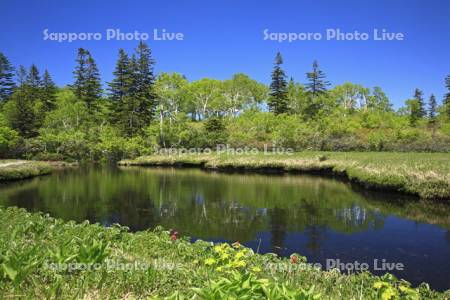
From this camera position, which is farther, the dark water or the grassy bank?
the grassy bank

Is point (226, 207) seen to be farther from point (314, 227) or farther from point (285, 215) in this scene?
point (314, 227)

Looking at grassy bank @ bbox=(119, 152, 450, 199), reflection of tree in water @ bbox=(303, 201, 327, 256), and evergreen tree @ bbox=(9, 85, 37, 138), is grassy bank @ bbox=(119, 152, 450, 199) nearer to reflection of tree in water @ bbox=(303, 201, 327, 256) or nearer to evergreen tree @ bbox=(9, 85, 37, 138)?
reflection of tree in water @ bbox=(303, 201, 327, 256)

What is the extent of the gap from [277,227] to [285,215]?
2.11 meters

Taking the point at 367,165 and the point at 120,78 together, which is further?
the point at 120,78

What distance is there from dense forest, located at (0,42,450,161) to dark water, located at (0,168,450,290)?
81.0 feet

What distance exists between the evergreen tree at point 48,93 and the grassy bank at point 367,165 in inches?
1142

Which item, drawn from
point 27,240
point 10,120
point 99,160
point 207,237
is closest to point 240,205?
point 207,237

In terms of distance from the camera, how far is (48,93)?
69562 mm

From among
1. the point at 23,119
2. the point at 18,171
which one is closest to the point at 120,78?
the point at 23,119

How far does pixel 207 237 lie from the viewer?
11820 mm

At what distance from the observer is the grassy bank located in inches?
727

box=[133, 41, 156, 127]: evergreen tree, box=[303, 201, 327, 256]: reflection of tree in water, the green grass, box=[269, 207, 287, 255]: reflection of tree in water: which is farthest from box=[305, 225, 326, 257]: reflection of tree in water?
box=[133, 41, 156, 127]: evergreen tree

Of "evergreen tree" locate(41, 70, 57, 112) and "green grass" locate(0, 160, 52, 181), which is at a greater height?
"evergreen tree" locate(41, 70, 57, 112)

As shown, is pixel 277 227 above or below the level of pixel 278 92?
below
